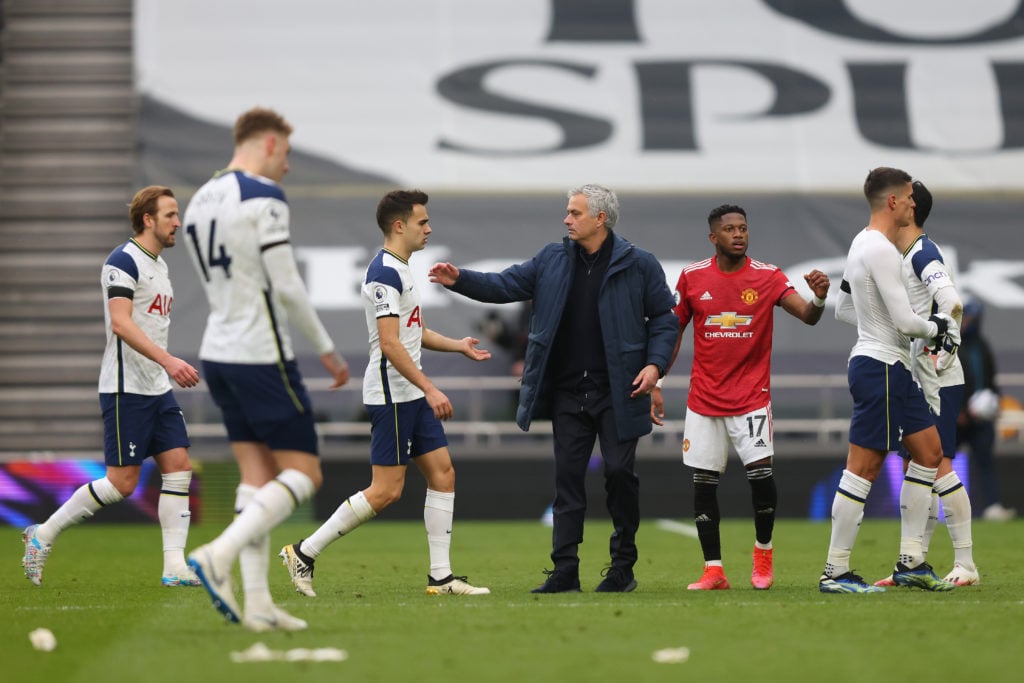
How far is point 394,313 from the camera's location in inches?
314

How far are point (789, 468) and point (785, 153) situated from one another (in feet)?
22.9

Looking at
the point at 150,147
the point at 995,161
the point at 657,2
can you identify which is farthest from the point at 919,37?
the point at 150,147

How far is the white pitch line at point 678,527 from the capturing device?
14297 millimetres

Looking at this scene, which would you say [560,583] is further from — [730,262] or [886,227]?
[886,227]

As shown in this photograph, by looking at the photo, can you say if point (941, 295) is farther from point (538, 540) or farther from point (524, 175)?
point (524, 175)

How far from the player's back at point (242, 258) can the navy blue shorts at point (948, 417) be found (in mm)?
4099

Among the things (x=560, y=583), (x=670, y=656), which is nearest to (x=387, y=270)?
(x=560, y=583)

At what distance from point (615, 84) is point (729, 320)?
46.9 ft

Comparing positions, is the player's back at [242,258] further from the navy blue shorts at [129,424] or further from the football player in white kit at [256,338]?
the navy blue shorts at [129,424]

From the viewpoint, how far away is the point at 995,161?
22125 millimetres

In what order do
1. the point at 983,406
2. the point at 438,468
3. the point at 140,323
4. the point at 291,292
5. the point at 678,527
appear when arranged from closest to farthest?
the point at 291,292, the point at 438,468, the point at 140,323, the point at 983,406, the point at 678,527

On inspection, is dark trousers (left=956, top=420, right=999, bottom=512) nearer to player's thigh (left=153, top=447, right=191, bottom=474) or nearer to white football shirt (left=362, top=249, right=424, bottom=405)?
white football shirt (left=362, top=249, right=424, bottom=405)

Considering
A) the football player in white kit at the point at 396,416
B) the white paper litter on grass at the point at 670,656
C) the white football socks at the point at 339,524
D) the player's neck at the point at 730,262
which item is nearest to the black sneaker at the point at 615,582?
the football player in white kit at the point at 396,416

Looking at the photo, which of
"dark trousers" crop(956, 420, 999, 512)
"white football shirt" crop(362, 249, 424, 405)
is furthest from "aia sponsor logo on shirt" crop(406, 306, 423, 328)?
"dark trousers" crop(956, 420, 999, 512)
